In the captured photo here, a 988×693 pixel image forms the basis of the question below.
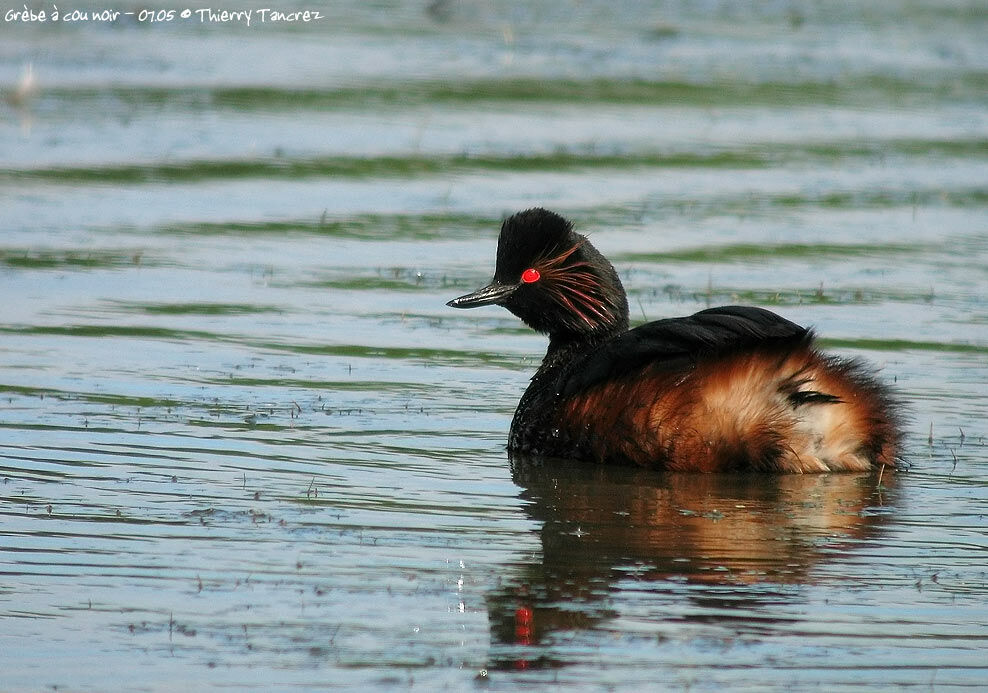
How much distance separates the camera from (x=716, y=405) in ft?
27.5

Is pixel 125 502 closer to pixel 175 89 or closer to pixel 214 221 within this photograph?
pixel 214 221

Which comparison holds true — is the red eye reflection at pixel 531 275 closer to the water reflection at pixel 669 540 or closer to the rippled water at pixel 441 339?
the rippled water at pixel 441 339

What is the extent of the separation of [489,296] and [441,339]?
5.83 ft

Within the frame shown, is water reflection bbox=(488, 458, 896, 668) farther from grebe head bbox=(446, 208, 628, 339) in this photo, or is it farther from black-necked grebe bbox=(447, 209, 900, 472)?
grebe head bbox=(446, 208, 628, 339)

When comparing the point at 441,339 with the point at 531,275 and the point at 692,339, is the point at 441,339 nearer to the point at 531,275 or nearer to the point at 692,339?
the point at 531,275

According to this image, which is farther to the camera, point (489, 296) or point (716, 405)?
point (489, 296)

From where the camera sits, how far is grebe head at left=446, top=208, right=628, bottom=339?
30.4 feet

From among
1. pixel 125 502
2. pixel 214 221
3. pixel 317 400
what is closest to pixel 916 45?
pixel 214 221

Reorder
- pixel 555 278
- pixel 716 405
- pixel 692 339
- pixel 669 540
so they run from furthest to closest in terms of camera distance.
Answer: pixel 555 278
pixel 716 405
pixel 692 339
pixel 669 540

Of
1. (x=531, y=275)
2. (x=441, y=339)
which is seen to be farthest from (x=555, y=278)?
(x=441, y=339)

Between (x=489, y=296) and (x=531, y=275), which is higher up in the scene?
(x=531, y=275)

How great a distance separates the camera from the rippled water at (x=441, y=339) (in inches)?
239

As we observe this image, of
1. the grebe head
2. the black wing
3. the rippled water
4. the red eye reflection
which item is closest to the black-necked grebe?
the black wing

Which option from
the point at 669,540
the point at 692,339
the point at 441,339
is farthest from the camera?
the point at 441,339
